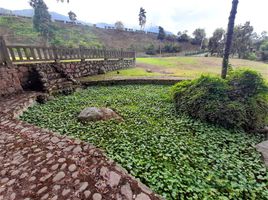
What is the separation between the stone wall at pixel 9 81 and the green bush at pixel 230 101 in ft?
17.3

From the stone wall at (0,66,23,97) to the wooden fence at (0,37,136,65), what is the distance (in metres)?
0.27

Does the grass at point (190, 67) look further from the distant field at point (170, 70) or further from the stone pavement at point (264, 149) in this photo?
the stone pavement at point (264, 149)

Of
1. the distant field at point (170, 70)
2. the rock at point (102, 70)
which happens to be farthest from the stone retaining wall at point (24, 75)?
the rock at point (102, 70)

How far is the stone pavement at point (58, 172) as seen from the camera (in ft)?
5.49

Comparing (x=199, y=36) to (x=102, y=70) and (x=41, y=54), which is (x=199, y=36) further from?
(x=41, y=54)

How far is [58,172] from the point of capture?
1.96m

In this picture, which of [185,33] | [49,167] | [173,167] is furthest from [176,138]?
[185,33]

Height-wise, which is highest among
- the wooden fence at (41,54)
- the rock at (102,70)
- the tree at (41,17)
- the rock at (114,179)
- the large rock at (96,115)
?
the tree at (41,17)

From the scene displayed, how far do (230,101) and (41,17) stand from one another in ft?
102

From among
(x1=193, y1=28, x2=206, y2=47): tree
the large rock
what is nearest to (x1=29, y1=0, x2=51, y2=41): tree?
Answer: the large rock

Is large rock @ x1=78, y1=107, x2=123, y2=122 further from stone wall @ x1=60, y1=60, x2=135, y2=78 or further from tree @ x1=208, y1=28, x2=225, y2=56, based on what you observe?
tree @ x1=208, y1=28, x2=225, y2=56

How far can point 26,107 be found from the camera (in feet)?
14.3

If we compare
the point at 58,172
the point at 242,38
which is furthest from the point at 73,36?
the point at 58,172

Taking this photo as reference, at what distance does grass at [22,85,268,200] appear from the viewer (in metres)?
2.07
